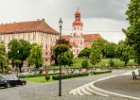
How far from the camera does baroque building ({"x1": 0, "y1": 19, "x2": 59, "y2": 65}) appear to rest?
152 m

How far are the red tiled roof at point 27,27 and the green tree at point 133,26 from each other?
11048 centimetres

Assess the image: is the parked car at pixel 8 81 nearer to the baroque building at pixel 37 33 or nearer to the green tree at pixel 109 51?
the baroque building at pixel 37 33

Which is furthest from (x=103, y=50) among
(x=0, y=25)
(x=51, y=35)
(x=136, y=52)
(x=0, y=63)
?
(x=136, y=52)

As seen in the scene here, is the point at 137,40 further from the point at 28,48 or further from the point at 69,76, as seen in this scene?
the point at 28,48

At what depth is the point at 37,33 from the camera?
500ft

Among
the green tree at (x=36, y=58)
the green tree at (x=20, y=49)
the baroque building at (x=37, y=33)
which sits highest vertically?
the baroque building at (x=37, y=33)

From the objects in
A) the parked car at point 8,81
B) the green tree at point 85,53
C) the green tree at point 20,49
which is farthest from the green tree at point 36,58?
the parked car at point 8,81

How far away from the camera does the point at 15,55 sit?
448 ft

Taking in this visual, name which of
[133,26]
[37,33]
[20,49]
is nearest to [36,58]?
[20,49]

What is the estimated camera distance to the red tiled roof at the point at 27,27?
504 feet

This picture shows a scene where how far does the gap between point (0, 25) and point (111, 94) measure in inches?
6012

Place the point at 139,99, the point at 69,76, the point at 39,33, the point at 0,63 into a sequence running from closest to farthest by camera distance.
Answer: the point at 139,99 → the point at 69,76 → the point at 0,63 → the point at 39,33

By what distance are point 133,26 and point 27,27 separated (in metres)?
122

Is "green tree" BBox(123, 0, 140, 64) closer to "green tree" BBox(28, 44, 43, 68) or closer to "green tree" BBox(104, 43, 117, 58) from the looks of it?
"green tree" BBox(28, 44, 43, 68)
